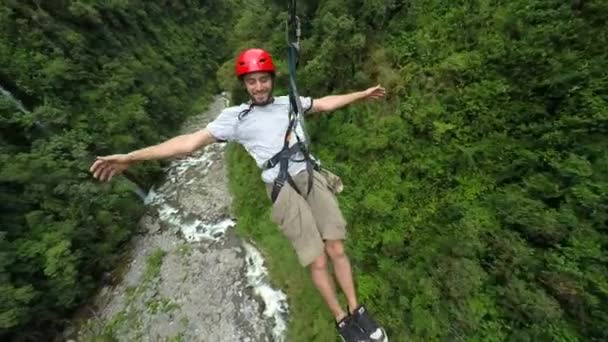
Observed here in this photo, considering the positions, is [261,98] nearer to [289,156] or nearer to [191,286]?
[289,156]

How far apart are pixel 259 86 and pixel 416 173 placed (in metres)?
3.08

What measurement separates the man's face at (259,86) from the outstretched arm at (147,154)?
526 mm

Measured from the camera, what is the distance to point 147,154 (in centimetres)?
263

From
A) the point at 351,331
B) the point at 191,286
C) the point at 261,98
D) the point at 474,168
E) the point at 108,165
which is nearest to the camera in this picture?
the point at 108,165

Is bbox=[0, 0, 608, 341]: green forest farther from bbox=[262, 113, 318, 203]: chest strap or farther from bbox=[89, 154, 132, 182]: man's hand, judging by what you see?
bbox=[89, 154, 132, 182]: man's hand

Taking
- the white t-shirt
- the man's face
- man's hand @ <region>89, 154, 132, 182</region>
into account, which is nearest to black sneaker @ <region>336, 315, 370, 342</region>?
the white t-shirt

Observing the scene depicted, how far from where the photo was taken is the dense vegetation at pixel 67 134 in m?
7.39

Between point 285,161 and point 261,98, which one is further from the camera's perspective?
point 261,98

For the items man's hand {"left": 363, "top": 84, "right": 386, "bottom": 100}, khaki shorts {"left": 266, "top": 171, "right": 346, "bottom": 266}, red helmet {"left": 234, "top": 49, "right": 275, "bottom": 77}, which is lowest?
khaki shorts {"left": 266, "top": 171, "right": 346, "bottom": 266}

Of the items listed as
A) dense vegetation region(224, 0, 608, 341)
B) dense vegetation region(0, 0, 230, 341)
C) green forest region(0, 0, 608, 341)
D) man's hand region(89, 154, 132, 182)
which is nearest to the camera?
man's hand region(89, 154, 132, 182)

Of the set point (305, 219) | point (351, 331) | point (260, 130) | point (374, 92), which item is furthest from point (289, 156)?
point (351, 331)

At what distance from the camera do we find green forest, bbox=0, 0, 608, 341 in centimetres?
360

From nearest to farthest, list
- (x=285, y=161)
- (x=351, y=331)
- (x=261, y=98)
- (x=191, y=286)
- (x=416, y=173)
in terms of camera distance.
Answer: (x=285, y=161) → (x=261, y=98) → (x=351, y=331) → (x=416, y=173) → (x=191, y=286)

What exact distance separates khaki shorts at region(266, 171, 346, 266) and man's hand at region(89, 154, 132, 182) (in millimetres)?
1169
